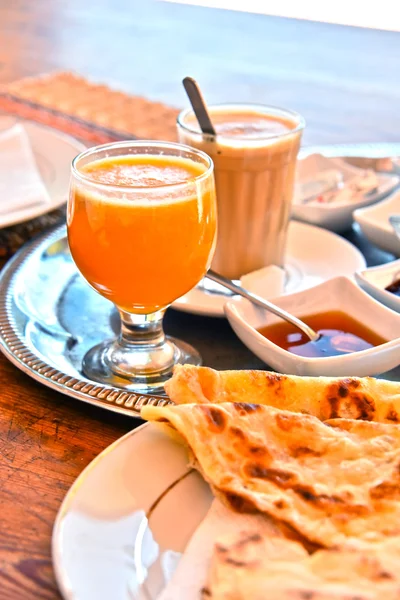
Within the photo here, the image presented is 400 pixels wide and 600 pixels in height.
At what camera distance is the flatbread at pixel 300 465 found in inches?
29.5

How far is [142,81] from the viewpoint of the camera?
269cm

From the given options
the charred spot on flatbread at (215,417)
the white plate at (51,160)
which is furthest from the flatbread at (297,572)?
the white plate at (51,160)

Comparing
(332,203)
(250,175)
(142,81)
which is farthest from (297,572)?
(142,81)

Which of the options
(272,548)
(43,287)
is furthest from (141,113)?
(272,548)

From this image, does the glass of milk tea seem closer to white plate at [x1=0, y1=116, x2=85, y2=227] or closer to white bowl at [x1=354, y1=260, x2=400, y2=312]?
white bowl at [x1=354, y1=260, x2=400, y2=312]

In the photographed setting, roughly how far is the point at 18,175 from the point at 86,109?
553mm

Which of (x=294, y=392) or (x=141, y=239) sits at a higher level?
(x=141, y=239)

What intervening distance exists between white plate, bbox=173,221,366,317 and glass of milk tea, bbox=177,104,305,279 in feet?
0.18

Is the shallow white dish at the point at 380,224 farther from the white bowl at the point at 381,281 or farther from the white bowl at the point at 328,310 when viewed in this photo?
the white bowl at the point at 328,310

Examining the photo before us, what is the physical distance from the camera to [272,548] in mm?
717

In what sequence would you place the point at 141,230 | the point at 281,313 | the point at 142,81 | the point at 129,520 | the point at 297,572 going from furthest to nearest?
1. the point at 142,81
2. the point at 281,313
3. the point at 141,230
4. the point at 129,520
5. the point at 297,572

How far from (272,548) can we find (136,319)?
0.55m

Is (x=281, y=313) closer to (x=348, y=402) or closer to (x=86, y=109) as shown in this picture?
(x=348, y=402)

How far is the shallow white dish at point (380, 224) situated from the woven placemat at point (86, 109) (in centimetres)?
63
